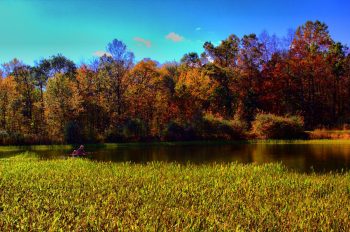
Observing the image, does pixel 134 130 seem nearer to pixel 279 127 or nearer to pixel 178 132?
pixel 178 132

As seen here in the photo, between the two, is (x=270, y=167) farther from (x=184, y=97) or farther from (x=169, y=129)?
(x=184, y=97)

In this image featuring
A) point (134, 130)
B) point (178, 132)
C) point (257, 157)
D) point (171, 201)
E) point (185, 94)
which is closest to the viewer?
point (171, 201)

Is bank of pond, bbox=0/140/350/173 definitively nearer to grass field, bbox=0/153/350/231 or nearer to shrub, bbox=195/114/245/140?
shrub, bbox=195/114/245/140

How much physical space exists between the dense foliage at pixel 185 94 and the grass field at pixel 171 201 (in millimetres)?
32829

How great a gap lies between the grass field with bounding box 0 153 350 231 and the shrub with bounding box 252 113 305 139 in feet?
103

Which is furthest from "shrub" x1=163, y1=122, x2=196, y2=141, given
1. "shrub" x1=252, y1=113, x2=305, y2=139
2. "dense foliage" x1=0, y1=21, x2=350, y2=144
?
"shrub" x1=252, y1=113, x2=305, y2=139

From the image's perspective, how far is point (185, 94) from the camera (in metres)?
62.5

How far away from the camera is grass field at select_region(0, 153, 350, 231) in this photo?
372 inches

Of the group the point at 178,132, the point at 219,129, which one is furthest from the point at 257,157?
the point at 178,132

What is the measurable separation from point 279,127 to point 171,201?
3914cm

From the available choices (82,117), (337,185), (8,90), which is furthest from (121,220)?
(8,90)

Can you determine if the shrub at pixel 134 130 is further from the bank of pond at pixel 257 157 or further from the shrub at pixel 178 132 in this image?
the bank of pond at pixel 257 157

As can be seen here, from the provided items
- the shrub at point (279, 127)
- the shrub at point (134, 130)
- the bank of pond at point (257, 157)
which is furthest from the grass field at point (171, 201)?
the shrub at point (134, 130)

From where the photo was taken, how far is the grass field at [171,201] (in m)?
9.46
